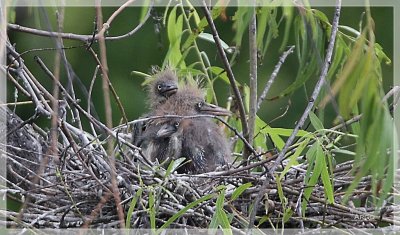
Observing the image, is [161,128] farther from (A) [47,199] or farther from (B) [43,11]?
(B) [43,11]

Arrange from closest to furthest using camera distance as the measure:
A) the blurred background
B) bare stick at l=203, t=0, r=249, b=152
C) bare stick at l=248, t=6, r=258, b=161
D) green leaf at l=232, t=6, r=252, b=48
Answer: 1. green leaf at l=232, t=6, r=252, b=48
2. bare stick at l=203, t=0, r=249, b=152
3. bare stick at l=248, t=6, r=258, b=161
4. the blurred background

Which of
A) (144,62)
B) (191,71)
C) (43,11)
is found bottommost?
(144,62)

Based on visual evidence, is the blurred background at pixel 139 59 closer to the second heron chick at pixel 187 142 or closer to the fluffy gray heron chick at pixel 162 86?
the fluffy gray heron chick at pixel 162 86

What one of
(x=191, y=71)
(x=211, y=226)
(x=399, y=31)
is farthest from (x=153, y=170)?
(x=399, y=31)

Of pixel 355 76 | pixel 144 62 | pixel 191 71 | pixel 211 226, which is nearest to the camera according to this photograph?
pixel 355 76

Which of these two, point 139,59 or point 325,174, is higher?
point 325,174

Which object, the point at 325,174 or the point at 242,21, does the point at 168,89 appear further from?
the point at 242,21

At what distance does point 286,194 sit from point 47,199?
62 cm

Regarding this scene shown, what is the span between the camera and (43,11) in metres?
1.54

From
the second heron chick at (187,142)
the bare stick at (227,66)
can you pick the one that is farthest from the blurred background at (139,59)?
the bare stick at (227,66)

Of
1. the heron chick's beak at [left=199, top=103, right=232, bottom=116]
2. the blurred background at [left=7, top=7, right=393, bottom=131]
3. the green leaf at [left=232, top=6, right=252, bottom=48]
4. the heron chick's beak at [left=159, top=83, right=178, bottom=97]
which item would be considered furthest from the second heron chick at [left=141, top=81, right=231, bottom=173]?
the blurred background at [left=7, top=7, right=393, bottom=131]

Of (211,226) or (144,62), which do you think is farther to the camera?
(144,62)

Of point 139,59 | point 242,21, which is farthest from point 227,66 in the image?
point 139,59

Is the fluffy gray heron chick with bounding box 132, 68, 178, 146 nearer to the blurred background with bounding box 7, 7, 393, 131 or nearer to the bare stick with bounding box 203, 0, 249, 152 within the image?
the bare stick with bounding box 203, 0, 249, 152
